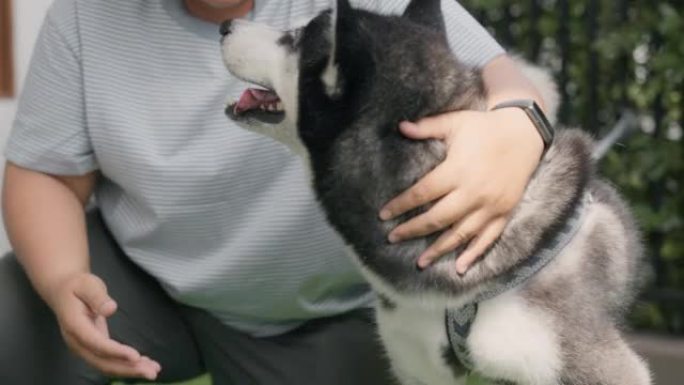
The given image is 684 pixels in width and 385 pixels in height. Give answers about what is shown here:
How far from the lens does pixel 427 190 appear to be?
6.32ft

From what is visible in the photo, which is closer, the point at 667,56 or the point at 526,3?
the point at 667,56

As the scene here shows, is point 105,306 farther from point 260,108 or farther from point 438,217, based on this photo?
point 438,217

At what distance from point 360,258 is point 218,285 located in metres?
0.48

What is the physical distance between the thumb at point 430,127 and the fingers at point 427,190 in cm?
5

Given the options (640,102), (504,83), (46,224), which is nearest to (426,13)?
(504,83)

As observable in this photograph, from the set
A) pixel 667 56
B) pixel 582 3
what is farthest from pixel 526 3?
pixel 667 56

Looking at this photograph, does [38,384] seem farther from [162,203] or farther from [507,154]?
[507,154]

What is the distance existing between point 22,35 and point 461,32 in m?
1.82

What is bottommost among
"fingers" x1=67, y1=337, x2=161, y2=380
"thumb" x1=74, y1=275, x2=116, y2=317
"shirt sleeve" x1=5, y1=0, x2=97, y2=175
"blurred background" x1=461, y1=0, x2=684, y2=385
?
"blurred background" x1=461, y1=0, x2=684, y2=385

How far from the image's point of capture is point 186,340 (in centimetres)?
261

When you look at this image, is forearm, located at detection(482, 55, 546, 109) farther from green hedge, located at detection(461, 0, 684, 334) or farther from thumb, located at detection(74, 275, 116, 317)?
green hedge, located at detection(461, 0, 684, 334)

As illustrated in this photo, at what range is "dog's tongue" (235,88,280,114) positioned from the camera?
2.01 metres

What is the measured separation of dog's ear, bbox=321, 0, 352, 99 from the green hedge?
181 centimetres

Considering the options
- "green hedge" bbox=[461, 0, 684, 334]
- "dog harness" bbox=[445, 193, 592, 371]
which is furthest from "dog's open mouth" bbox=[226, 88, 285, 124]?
"green hedge" bbox=[461, 0, 684, 334]
